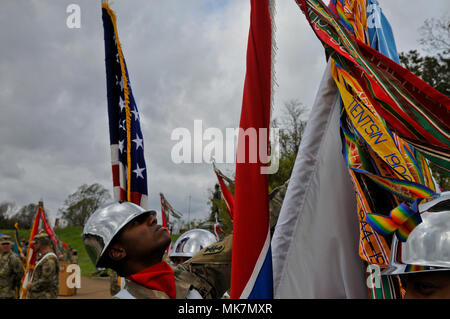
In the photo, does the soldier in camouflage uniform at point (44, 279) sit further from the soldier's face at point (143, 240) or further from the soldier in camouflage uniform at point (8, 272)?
the soldier's face at point (143, 240)

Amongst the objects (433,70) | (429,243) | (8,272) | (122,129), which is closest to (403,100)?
(429,243)

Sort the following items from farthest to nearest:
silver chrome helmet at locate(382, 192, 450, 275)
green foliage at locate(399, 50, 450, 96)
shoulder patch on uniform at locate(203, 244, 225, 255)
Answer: green foliage at locate(399, 50, 450, 96) < shoulder patch on uniform at locate(203, 244, 225, 255) < silver chrome helmet at locate(382, 192, 450, 275)

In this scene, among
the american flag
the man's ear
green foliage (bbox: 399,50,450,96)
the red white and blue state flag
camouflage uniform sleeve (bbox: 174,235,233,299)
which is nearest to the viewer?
the red white and blue state flag

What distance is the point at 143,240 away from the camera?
2.19 metres

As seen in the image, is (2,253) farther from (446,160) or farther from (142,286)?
(446,160)

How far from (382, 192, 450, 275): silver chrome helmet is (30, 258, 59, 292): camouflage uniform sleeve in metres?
6.74

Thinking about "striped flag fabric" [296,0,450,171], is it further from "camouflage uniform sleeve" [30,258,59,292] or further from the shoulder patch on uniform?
"camouflage uniform sleeve" [30,258,59,292]

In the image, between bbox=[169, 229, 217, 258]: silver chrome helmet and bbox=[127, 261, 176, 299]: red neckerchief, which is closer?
bbox=[127, 261, 176, 299]: red neckerchief

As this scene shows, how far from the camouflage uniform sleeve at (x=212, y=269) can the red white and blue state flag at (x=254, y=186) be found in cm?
71

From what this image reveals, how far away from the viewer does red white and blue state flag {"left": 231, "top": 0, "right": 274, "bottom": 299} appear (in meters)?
1.89

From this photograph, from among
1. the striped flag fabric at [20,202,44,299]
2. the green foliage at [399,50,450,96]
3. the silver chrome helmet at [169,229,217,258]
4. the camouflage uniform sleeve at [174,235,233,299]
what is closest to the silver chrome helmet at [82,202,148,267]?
the camouflage uniform sleeve at [174,235,233,299]

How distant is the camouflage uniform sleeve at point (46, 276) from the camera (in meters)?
6.82

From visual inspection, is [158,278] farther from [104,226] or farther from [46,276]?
[46,276]
